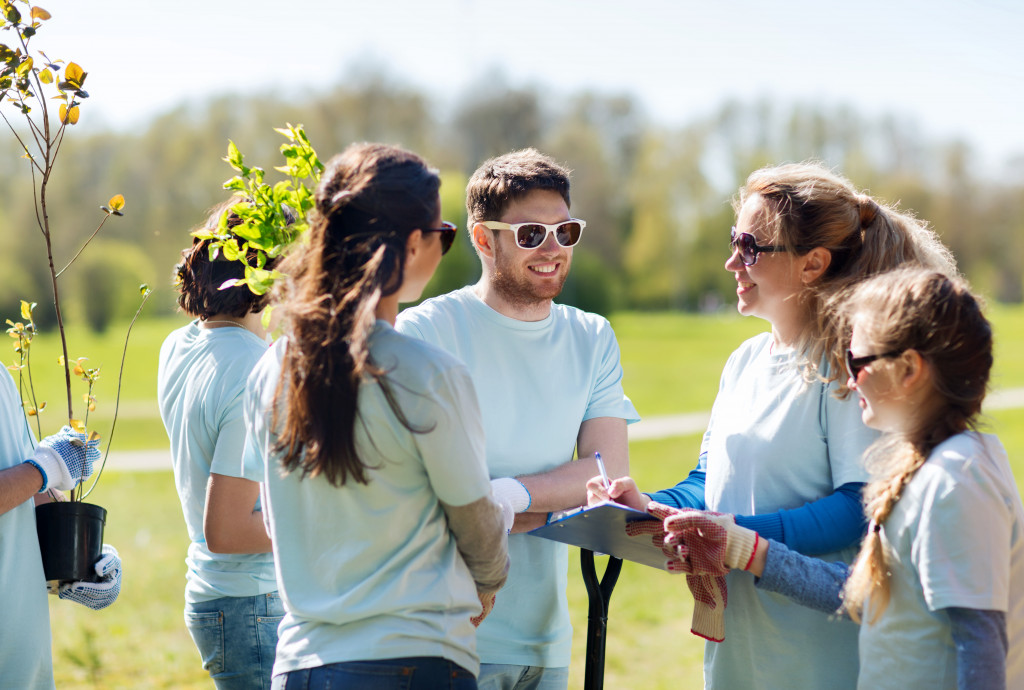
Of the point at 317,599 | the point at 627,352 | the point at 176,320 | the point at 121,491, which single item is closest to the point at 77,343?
the point at 176,320

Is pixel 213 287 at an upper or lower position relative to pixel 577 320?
upper

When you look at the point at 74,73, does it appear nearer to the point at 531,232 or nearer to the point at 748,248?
the point at 531,232

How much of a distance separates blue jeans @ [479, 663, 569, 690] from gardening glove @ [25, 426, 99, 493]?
51.1 inches

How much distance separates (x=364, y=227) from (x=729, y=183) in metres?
48.6

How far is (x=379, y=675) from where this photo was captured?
1656 millimetres

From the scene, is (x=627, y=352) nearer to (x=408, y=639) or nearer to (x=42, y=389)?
(x=42, y=389)

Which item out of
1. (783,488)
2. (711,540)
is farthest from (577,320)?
(711,540)

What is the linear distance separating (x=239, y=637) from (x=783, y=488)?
61.2 inches

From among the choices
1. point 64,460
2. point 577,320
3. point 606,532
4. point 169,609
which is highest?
point 577,320

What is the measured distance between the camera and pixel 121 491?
44.1 ft

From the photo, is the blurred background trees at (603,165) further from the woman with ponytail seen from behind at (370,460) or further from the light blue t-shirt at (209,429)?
the woman with ponytail seen from behind at (370,460)

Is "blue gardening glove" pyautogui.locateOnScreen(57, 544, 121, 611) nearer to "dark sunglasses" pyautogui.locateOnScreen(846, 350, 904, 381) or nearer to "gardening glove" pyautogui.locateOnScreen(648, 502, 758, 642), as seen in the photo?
"gardening glove" pyautogui.locateOnScreen(648, 502, 758, 642)

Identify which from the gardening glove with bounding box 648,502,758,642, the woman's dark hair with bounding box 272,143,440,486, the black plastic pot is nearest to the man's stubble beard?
the gardening glove with bounding box 648,502,758,642

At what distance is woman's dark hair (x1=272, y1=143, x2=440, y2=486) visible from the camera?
165 centimetres
